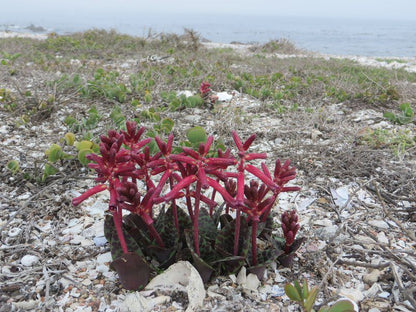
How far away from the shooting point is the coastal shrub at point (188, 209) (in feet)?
5.21

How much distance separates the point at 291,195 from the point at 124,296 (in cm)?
148

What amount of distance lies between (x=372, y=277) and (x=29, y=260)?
1.78 meters

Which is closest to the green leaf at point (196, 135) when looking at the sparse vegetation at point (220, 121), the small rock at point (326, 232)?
the sparse vegetation at point (220, 121)

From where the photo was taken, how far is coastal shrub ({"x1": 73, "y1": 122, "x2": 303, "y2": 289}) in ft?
5.21

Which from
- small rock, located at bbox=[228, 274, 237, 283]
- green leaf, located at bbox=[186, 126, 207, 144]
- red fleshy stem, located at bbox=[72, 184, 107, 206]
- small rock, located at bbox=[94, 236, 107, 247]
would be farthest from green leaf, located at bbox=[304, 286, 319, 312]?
green leaf, located at bbox=[186, 126, 207, 144]

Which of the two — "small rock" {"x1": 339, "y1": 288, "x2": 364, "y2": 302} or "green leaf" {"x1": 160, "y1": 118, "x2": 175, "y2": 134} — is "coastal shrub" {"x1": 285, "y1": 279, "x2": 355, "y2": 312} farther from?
"green leaf" {"x1": 160, "y1": 118, "x2": 175, "y2": 134}

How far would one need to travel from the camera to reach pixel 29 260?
7.00 feet

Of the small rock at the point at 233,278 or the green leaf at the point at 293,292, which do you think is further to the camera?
the small rock at the point at 233,278

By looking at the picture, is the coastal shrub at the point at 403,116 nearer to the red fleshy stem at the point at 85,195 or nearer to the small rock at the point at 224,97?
the small rock at the point at 224,97

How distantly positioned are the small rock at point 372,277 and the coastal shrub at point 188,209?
385 millimetres

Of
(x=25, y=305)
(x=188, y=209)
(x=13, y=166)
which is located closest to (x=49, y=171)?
(x=13, y=166)

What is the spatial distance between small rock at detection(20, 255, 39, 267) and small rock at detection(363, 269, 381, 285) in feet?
5.59

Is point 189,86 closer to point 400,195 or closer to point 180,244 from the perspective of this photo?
point 400,195

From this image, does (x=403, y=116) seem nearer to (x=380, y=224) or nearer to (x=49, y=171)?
(x=380, y=224)
